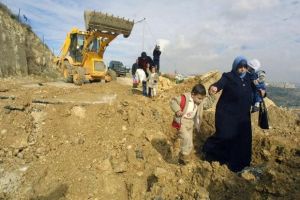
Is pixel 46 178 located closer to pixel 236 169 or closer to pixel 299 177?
pixel 236 169

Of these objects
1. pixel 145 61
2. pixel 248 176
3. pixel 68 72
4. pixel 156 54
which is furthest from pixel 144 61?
pixel 248 176

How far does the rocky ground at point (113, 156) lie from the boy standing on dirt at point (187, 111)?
0.29 metres

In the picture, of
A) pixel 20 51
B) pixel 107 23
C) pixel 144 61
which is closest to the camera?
pixel 144 61

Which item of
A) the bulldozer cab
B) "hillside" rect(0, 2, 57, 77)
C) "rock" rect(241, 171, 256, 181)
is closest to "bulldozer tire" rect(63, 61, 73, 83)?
the bulldozer cab

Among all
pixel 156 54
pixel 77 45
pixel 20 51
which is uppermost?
pixel 77 45

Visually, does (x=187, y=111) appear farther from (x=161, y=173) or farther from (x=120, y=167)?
(x=120, y=167)

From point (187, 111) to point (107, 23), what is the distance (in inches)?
314

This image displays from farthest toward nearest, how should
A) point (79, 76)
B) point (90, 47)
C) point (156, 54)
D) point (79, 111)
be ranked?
point (90, 47) < point (79, 76) < point (156, 54) < point (79, 111)

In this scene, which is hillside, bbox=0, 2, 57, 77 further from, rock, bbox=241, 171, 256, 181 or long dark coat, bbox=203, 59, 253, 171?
rock, bbox=241, 171, 256, 181

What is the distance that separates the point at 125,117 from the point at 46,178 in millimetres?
2231

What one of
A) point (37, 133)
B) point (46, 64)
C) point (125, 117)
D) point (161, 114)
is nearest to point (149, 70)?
point (161, 114)

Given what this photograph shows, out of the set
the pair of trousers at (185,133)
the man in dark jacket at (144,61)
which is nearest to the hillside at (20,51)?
the man in dark jacket at (144,61)

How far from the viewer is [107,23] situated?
40.1ft

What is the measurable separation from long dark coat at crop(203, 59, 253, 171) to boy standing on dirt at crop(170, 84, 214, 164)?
10.1 inches
